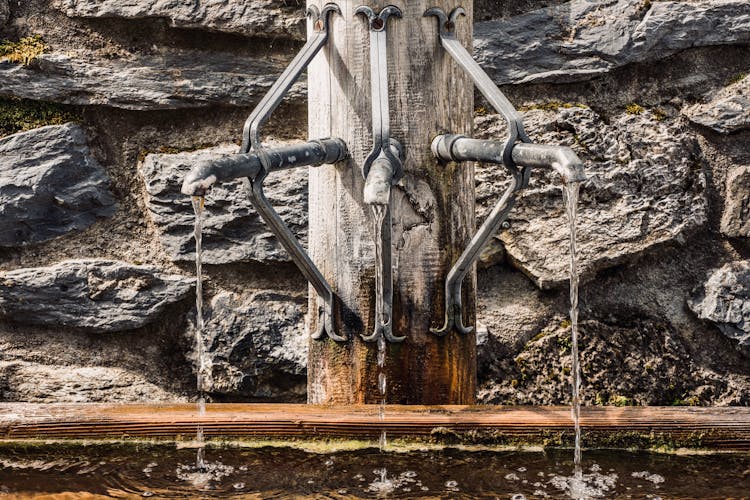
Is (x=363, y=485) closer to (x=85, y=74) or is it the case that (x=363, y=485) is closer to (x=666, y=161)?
(x=666, y=161)

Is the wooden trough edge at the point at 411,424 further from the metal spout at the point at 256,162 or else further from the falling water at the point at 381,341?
the metal spout at the point at 256,162

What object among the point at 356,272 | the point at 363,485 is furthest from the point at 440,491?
the point at 356,272

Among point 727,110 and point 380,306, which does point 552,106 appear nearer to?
point 727,110

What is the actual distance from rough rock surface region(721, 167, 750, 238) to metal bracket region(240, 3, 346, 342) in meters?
0.94

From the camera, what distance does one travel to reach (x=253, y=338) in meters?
2.32

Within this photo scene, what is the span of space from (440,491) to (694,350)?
0.97m

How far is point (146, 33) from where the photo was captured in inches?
91.4

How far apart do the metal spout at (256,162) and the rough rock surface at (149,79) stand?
54cm

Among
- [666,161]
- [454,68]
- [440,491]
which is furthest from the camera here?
[666,161]

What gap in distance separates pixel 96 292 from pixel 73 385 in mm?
226

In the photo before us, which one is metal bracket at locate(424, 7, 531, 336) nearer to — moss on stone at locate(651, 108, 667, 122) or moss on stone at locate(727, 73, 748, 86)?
moss on stone at locate(651, 108, 667, 122)

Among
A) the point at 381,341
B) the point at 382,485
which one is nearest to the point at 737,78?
the point at 381,341

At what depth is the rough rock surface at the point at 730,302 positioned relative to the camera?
7.32 feet

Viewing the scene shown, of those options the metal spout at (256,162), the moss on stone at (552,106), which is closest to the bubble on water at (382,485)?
the metal spout at (256,162)
